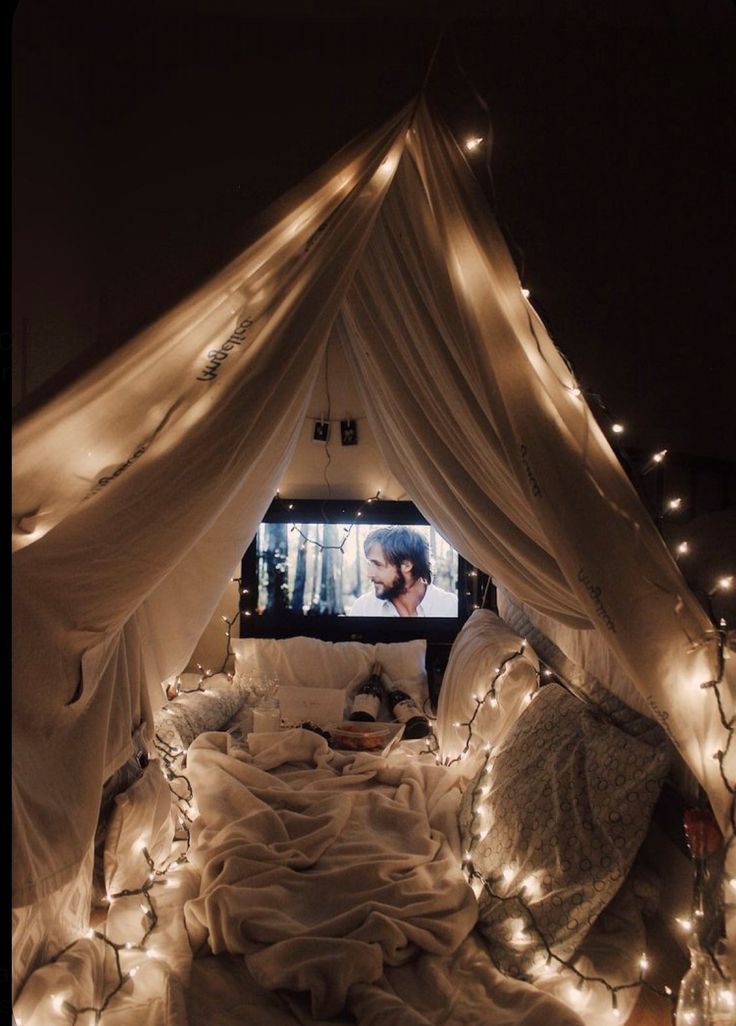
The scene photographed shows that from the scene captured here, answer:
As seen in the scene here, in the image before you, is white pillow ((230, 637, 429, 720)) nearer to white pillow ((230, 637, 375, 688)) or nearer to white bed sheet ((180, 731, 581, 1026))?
white pillow ((230, 637, 375, 688))

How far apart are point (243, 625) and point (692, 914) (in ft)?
9.02

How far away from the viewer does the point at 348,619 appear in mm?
3896

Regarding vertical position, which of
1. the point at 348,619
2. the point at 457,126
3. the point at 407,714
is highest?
the point at 457,126

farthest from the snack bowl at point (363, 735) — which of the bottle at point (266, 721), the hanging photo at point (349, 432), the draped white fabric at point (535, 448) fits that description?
the hanging photo at point (349, 432)

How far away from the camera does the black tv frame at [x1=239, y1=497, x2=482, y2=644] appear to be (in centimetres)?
389

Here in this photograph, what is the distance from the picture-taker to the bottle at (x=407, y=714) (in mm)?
3209

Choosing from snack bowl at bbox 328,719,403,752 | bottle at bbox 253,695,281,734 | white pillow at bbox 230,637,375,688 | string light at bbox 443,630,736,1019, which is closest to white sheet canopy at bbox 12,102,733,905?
string light at bbox 443,630,736,1019

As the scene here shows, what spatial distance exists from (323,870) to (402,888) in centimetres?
24

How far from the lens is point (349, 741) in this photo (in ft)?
9.57

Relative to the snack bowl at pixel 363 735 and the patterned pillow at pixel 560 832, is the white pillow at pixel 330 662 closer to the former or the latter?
the snack bowl at pixel 363 735

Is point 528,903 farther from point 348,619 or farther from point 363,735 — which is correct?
point 348,619

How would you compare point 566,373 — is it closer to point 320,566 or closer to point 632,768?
point 632,768

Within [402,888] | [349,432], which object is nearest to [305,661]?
[349,432]

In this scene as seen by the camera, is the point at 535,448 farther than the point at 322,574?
No
